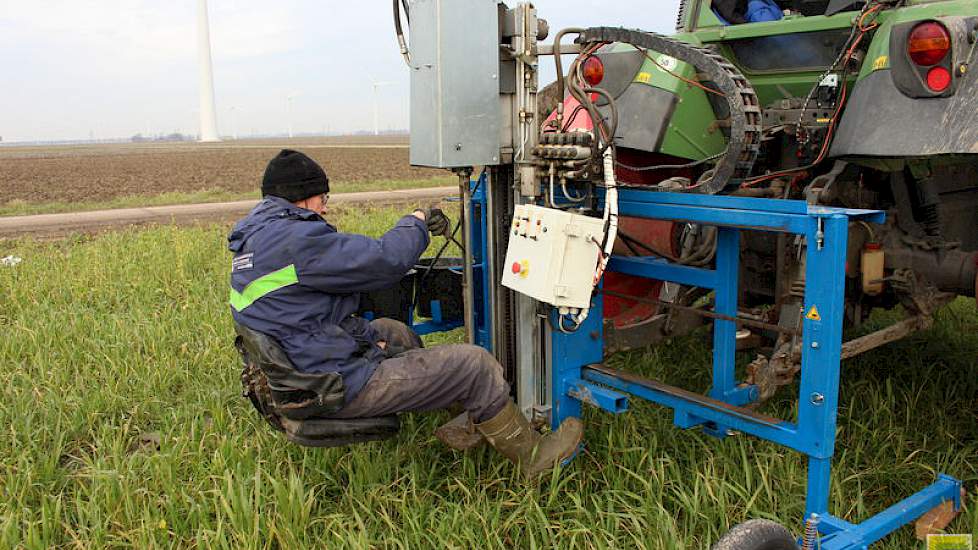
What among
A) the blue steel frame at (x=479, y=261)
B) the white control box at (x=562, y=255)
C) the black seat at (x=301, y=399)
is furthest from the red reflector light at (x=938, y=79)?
the black seat at (x=301, y=399)

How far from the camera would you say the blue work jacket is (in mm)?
2654

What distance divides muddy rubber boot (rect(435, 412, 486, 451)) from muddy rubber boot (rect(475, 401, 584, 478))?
0.10m

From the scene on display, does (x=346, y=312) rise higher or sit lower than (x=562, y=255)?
lower

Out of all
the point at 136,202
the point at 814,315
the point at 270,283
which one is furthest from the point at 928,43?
the point at 136,202

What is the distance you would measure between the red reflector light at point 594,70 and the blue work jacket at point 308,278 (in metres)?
1.29

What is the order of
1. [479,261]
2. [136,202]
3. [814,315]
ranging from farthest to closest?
[136,202], [479,261], [814,315]

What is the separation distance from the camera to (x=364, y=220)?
9414 mm

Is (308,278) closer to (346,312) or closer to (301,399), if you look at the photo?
(346,312)

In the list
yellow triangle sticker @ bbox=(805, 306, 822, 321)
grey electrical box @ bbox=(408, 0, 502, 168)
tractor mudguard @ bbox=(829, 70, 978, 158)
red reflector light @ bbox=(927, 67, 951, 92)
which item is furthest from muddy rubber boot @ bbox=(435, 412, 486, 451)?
red reflector light @ bbox=(927, 67, 951, 92)

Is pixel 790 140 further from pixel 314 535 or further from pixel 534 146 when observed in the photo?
pixel 314 535

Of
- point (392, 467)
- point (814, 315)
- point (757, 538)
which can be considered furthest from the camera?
point (392, 467)

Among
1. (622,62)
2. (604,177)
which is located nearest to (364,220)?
(622,62)

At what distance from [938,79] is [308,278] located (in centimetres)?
210

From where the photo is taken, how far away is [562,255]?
266 centimetres
